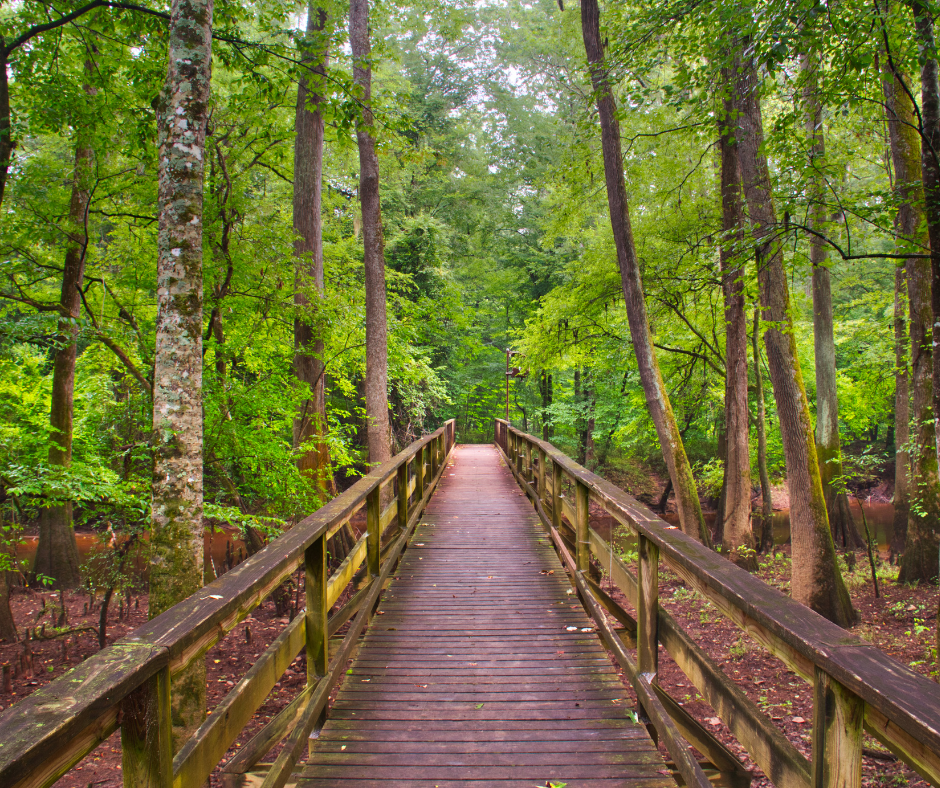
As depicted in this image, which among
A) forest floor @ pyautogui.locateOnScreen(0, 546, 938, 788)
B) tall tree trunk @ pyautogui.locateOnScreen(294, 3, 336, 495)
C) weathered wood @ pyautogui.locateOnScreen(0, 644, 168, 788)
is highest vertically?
tall tree trunk @ pyautogui.locateOnScreen(294, 3, 336, 495)

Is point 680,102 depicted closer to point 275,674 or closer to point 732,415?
point 732,415

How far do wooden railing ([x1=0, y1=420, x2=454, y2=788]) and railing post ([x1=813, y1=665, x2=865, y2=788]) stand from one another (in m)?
1.60

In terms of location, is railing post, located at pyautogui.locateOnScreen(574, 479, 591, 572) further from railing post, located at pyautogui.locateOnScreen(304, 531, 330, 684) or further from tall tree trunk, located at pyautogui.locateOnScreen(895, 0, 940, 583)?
tall tree trunk, located at pyautogui.locateOnScreen(895, 0, 940, 583)

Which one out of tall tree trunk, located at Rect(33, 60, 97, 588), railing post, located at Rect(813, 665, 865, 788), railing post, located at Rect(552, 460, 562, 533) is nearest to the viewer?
railing post, located at Rect(813, 665, 865, 788)

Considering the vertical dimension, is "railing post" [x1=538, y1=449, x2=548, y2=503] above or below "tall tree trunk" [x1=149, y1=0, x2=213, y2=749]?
below

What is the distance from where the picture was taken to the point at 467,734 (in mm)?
2492

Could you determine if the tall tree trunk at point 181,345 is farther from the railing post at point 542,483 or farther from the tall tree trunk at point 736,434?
the tall tree trunk at point 736,434

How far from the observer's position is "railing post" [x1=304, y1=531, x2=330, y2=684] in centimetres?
247

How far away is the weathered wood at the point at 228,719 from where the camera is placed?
1.44m

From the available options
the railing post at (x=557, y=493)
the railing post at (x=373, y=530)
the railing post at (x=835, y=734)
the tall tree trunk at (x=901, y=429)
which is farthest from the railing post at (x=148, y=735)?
the tall tree trunk at (x=901, y=429)

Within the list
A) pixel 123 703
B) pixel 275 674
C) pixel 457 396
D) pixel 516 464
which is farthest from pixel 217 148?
pixel 457 396

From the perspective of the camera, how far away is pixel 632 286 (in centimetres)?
795

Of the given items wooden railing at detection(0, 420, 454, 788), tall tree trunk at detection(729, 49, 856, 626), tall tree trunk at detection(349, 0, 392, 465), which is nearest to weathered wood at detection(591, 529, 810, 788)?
wooden railing at detection(0, 420, 454, 788)

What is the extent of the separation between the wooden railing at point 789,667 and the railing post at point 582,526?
94 centimetres
